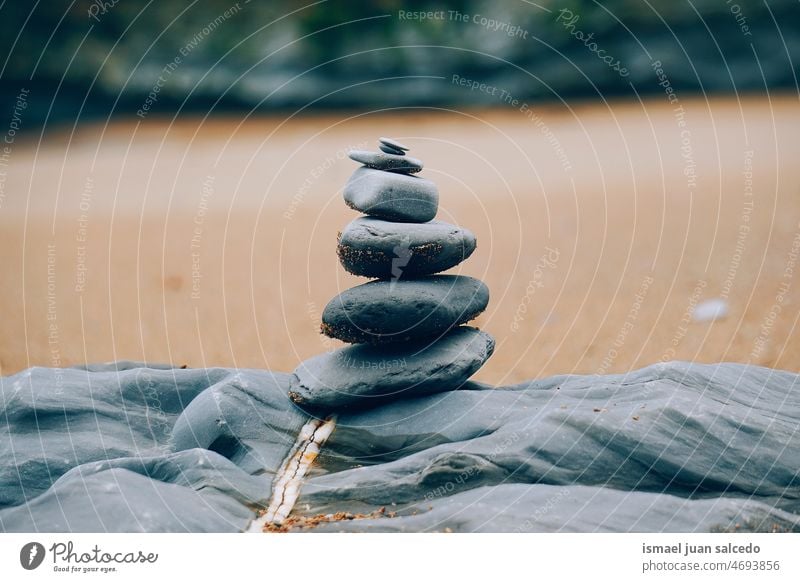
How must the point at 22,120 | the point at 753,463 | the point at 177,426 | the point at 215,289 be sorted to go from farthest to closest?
the point at 22,120 → the point at 215,289 → the point at 177,426 → the point at 753,463

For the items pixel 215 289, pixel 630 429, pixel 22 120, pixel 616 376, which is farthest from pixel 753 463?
pixel 22 120

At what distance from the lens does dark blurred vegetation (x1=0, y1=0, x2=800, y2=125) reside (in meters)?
15.1

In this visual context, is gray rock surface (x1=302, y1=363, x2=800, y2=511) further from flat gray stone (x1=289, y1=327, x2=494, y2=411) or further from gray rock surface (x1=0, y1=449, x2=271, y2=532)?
gray rock surface (x1=0, y1=449, x2=271, y2=532)

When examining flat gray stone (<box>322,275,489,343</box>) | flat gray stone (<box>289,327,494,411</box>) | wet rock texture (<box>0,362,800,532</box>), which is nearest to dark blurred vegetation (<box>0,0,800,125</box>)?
flat gray stone (<box>322,275,489,343</box>)

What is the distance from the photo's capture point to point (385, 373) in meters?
6.78

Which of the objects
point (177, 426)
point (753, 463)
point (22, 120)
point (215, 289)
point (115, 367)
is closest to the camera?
point (753, 463)

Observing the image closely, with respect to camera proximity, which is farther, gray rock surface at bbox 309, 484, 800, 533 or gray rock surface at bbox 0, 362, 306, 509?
gray rock surface at bbox 0, 362, 306, 509

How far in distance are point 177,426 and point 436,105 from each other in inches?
423

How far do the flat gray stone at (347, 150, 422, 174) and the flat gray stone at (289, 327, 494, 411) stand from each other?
1317 mm

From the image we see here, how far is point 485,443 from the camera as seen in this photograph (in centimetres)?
612

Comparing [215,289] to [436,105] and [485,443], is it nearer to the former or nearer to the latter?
[436,105]

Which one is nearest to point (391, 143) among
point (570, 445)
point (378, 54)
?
point (570, 445)

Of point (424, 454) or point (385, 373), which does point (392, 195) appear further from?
point (424, 454)

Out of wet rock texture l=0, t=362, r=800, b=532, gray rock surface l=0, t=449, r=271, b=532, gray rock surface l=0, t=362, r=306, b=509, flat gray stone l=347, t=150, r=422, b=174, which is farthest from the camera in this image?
flat gray stone l=347, t=150, r=422, b=174
